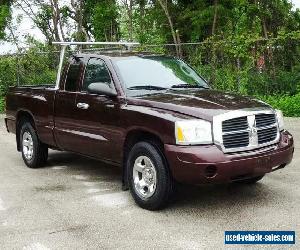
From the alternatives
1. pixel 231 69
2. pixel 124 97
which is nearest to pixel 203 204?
pixel 124 97

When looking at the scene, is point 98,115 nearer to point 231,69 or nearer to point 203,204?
point 203,204

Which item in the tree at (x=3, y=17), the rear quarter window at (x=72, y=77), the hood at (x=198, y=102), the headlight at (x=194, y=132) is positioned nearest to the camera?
the headlight at (x=194, y=132)

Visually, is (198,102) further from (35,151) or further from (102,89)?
(35,151)

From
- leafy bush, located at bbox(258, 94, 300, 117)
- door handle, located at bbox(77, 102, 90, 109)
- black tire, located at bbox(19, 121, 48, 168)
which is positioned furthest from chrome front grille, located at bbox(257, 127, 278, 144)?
leafy bush, located at bbox(258, 94, 300, 117)

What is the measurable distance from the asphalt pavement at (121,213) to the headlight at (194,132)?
2.77 feet

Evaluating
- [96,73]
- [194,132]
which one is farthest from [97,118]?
[194,132]

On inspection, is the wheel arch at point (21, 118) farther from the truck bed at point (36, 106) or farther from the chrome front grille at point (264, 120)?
the chrome front grille at point (264, 120)

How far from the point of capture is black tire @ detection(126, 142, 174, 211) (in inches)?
233

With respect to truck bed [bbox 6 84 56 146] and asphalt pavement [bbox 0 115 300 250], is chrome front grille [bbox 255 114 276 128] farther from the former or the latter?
truck bed [bbox 6 84 56 146]

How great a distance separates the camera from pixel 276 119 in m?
6.46

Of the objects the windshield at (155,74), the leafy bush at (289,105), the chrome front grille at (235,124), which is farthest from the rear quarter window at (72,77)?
the leafy bush at (289,105)

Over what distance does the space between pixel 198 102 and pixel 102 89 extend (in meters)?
1.28

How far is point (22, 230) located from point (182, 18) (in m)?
19.4

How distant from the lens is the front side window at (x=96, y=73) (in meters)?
7.08
